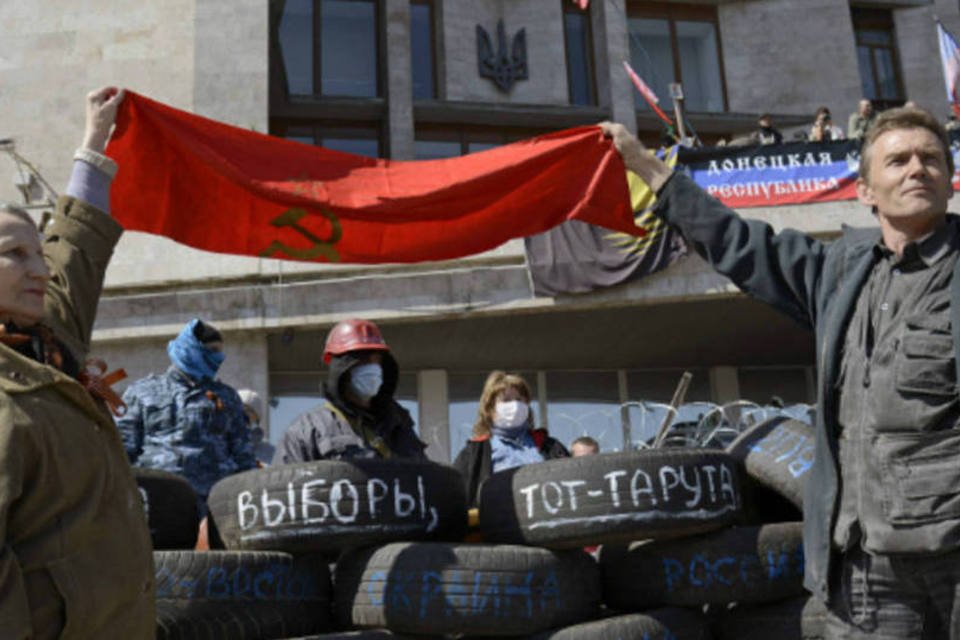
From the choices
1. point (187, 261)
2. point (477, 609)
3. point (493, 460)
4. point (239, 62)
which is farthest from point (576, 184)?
point (239, 62)

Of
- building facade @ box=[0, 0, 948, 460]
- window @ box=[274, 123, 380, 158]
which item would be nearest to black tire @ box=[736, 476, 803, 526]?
building facade @ box=[0, 0, 948, 460]

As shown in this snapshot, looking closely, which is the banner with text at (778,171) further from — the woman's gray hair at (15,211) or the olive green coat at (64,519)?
the olive green coat at (64,519)

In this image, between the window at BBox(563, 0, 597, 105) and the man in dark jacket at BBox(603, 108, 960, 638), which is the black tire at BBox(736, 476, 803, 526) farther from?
the window at BBox(563, 0, 597, 105)

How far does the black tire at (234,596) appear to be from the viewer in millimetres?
3553

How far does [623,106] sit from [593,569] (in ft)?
68.0

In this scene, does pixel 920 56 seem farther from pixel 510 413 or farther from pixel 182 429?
pixel 182 429

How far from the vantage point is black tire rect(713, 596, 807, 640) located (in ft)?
12.5

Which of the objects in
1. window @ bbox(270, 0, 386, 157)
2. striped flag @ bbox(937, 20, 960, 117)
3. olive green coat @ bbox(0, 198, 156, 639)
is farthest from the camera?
window @ bbox(270, 0, 386, 157)

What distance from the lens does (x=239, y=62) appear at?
57.5 feet

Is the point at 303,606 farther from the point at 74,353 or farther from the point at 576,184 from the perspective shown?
the point at 576,184

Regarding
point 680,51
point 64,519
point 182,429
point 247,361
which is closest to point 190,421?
point 182,429

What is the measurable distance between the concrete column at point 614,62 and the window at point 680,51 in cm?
110

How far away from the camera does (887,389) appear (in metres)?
2.51

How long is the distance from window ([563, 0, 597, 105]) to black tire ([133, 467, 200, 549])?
21442 mm
